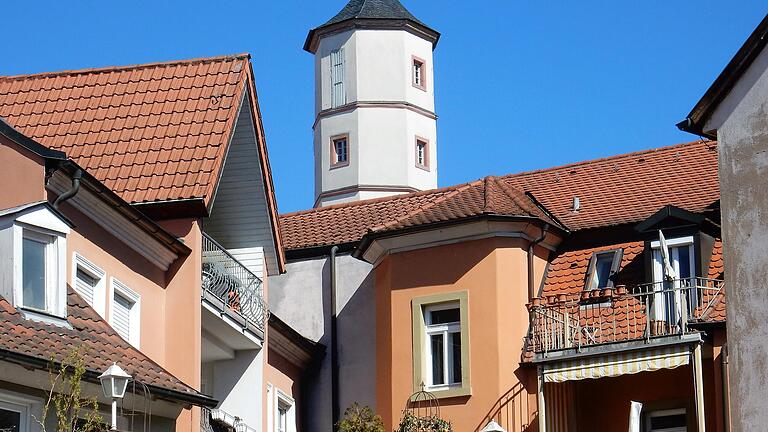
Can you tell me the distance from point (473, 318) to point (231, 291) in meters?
4.99

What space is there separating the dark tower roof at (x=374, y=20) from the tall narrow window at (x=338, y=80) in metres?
0.93

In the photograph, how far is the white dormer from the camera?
20.6m

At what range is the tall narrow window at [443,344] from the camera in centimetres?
3156

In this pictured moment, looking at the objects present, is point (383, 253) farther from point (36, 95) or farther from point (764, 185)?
point (764, 185)

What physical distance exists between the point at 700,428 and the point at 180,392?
9.26m

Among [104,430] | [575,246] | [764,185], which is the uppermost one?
[575,246]

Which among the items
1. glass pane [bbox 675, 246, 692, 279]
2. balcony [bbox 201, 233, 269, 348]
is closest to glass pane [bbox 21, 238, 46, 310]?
balcony [bbox 201, 233, 269, 348]

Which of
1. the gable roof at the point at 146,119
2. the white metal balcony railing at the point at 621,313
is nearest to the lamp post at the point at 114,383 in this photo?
the gable roof at the point at 146,119

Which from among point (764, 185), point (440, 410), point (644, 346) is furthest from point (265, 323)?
point (764, 185)

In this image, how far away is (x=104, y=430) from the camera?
1908 cm

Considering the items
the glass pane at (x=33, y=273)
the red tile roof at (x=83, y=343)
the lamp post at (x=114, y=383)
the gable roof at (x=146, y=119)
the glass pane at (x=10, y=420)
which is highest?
the gable roof at (x=146, y=119)

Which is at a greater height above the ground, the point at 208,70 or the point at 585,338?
the point at 208,70

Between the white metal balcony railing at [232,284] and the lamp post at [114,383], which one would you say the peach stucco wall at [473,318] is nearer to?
the white metal balcony railing at [232,284]

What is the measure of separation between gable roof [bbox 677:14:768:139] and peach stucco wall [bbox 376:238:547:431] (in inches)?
511
